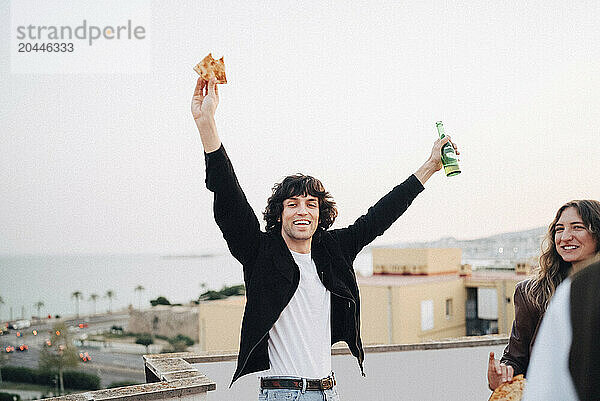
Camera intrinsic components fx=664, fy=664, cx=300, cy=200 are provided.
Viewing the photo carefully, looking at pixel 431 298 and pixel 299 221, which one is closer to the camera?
pixel 299 221

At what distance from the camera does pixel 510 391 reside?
137 cm

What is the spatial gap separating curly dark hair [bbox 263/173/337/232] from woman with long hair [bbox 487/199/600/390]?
61cm

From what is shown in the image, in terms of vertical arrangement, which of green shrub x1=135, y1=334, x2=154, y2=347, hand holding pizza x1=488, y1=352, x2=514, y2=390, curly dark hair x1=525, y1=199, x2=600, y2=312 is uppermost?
curly dark hair x1=525, y1=199, x2=600, y2=312

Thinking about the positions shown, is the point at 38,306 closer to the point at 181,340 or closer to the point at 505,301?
the point at 181,340

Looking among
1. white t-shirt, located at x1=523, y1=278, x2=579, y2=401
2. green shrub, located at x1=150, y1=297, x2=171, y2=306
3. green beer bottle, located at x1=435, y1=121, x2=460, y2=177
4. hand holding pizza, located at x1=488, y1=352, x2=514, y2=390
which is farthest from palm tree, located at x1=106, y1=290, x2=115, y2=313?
white t-shirt, located at x1=523, y1=278, x2=579, y2=401

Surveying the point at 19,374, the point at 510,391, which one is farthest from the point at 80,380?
the point at 510,391

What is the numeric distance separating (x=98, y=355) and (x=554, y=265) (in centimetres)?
3029

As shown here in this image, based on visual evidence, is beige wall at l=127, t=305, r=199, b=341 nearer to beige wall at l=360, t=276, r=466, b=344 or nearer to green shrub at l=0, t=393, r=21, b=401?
green shrub at l=0, t=393, r=21, b=401

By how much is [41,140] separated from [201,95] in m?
21.7

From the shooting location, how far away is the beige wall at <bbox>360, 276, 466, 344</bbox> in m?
18.5

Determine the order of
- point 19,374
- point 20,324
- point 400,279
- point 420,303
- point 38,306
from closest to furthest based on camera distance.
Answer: point 420,303 → point 400,279 → point 20,324 → point 38,306 → point 19,374

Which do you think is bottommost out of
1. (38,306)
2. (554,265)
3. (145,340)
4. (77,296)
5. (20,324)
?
(145,340)

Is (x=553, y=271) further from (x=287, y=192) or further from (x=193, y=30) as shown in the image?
(x=193, y=30)

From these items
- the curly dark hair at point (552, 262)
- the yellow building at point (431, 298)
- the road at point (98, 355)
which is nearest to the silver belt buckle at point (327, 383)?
the curly dark hair at point (552, 262)
